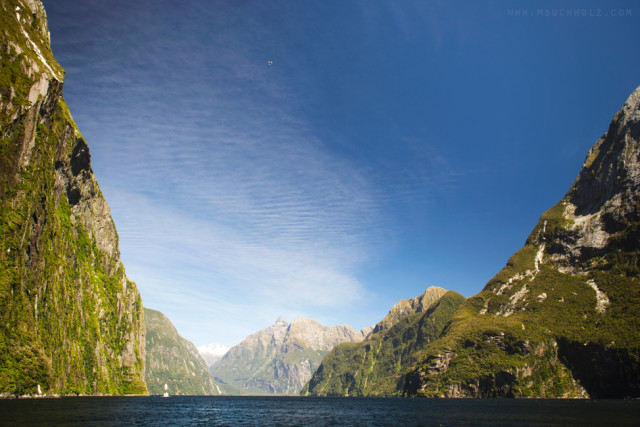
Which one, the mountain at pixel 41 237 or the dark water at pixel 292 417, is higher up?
the mountain at pixel 41 237

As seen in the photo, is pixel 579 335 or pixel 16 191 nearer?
pixel 16 191

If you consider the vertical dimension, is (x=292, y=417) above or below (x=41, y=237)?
below

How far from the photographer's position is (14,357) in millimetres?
81188

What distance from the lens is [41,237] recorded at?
105938 millimetres

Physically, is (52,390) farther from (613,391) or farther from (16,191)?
(613,391)

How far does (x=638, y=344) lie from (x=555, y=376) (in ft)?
161

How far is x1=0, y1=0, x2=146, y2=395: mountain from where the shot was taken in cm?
8550

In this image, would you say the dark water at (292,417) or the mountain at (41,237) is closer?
the dark water at (292,417)

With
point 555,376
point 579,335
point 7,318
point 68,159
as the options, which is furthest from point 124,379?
point 579,335

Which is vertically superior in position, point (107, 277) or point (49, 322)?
point (107, 277)

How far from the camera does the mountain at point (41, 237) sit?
281ft

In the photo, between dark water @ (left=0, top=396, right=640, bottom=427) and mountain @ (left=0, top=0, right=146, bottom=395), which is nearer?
dark water @ (left=0, top=396, right=640, bottom=427)

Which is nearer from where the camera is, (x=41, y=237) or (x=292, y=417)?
(x=292, y=417)

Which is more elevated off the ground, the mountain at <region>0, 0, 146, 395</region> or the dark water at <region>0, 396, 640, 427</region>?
the mountain at <region>0, 0, 146, 395</region>
